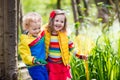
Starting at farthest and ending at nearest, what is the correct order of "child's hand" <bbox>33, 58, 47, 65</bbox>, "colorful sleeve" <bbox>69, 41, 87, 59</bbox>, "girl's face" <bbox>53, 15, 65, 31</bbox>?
"colorful sleeve" <bbox>69, 41, 87, 59</bbox> → "girl's face" <bbox>53, 15, 65, 31</bbox> → "child's hand" <bbox>33, 58, 47, 65</bbox>

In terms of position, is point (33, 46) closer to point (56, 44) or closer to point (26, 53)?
point (26, 53)

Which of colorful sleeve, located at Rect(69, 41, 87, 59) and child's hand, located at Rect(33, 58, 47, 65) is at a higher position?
colorful sleeve, located at Rect(69, 41, 87, 59)

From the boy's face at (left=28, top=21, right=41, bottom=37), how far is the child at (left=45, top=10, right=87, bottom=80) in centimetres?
15

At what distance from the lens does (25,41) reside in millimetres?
4020

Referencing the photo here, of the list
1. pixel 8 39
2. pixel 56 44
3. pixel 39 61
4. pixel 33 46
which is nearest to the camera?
pixel 39 61

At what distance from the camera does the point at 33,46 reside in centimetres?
407

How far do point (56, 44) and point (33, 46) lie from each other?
0.27 m

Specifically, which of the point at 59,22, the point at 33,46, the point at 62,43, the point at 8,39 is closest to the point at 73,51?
the point at 62,43

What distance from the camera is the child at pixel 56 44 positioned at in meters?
4.15

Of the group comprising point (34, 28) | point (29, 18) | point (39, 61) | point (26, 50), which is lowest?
point (39, 61)

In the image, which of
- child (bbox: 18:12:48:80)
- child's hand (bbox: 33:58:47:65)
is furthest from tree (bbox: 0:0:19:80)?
child's hand (bbox: 33:58:47:65)

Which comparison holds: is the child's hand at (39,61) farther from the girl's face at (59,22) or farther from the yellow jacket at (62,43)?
the girl's face at (59,22)

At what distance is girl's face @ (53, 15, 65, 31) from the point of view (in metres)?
4.13

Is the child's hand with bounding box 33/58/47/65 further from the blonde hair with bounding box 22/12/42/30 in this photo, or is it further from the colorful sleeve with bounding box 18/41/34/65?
the blonde hair with bounding box 22/12/42/30
